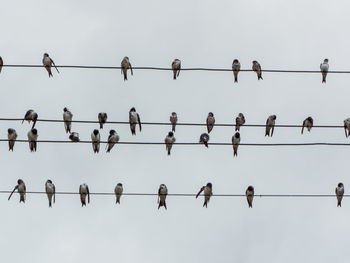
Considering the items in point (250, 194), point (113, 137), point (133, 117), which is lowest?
point (250, 194)

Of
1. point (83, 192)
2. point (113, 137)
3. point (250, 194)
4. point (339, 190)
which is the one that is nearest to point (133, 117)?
point (113, 137)

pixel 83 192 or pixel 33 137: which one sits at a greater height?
pixel 33 137

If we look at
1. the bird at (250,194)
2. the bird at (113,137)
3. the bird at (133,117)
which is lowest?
the bird at (250,194)

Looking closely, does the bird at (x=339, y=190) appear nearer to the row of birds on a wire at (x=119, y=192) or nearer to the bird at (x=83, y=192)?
the row of birds on a wire at (x=119, y=192)

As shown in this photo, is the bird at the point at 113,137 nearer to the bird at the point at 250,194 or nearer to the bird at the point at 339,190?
the bird at the point at 250,194

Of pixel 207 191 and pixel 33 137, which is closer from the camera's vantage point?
pixel 33 137

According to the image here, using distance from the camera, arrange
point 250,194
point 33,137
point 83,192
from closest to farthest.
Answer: point 33,137 < point 83,192 < point 250,194

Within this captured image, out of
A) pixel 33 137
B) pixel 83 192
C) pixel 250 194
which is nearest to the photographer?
pixel 33 137

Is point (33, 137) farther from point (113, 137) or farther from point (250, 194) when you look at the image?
point (250, 194)

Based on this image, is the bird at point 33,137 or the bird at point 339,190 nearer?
the bird at point 33,137

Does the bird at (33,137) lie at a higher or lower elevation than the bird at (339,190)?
higher

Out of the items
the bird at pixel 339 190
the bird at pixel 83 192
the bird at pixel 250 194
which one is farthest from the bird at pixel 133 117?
the bird at pixel 339 190

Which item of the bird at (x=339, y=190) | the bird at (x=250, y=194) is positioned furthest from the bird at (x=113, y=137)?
the bird at (x=339, y=190)

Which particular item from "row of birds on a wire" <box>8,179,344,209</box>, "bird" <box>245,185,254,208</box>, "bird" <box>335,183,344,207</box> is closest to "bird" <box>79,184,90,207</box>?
"row of birds on a wire" <box>8,179,344,209</box>
